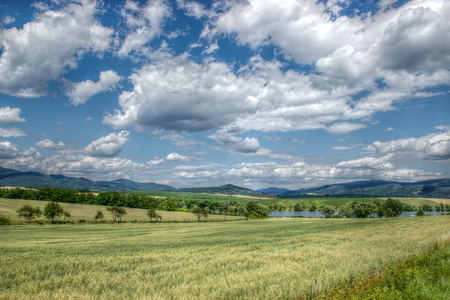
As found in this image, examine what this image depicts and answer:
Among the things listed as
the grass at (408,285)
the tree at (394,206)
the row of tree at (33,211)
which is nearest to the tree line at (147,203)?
the tree at (394,206)

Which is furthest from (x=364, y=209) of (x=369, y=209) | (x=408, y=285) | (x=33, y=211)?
(x=33, y=211)

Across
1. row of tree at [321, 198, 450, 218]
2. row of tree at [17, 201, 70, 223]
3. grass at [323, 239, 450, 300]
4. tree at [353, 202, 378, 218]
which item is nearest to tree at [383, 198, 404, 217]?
row of tree at [321, 198, 450, 218]

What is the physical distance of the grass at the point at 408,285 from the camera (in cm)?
707

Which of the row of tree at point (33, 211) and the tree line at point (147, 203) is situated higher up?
the row of tree at point (33, 211)

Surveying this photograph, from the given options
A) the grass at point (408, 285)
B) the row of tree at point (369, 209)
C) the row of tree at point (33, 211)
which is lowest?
the row of tree at point (369, 209)

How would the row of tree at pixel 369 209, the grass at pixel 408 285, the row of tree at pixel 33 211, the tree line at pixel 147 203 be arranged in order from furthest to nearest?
the tree line at pixel 147 203 → the row of tree at pixel 369 209 → the row of tree at pixel 33 211 → the grass at pixel 408 285

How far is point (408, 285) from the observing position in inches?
311

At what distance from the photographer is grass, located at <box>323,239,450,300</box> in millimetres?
7070

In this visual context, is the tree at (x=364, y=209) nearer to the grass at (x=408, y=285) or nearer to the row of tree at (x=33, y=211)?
the grass at (x=408, y=285)

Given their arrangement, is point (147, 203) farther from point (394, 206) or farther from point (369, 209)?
point (394, 206)

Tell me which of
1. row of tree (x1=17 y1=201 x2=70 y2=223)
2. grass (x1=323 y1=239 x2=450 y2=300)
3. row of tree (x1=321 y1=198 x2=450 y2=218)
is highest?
grass (x1=323 y1=239 x2=450 y2=300)

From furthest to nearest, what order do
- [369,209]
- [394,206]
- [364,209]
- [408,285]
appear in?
[394,206], [364,209], [369,209], [408,285]

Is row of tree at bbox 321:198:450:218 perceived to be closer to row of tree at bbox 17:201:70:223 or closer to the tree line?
the tree line

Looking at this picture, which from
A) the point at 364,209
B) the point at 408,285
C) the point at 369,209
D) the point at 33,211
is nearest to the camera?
the point at 408,285
